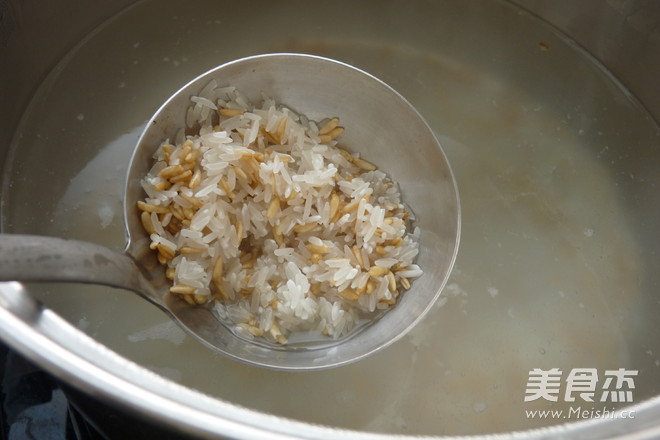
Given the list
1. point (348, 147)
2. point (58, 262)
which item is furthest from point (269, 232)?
point (58, 262)

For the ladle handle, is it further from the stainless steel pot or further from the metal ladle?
the stainless steel pot

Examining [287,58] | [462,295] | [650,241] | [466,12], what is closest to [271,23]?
[287,58]

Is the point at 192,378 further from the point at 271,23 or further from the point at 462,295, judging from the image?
the point at 271,23

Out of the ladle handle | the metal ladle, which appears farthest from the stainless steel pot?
the ladle handle

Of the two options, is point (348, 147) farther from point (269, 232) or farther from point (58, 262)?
point (58, 262)

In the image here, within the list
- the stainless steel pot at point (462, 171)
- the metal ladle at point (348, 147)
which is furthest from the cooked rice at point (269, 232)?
the stainless steel pot at point (462, 171)

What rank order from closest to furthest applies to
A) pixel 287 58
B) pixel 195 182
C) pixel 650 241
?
pixel 195 182 < pixel 287 58 < pixel 650 241

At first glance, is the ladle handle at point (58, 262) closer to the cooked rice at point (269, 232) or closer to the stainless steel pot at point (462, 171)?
the cooked rice at point (269, 232)
